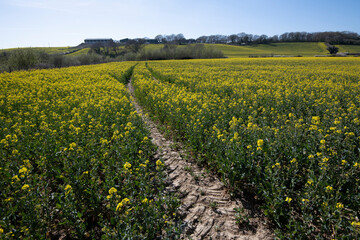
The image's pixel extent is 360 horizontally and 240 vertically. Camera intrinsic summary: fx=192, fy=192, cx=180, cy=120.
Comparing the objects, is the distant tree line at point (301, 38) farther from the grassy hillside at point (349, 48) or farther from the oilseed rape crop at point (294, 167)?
the oilseed rape crop at point (294, 167)

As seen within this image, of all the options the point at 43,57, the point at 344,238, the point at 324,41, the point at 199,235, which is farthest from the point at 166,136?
the point at 324,41

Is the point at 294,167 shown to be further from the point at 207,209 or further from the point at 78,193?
the point at 78,193

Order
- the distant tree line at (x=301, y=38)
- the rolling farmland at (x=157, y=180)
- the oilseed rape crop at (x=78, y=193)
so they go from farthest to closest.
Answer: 1. the distant tree line at (x=301, y=38)
2. the rolling farmland at (x=157, y=180)
3. the oilseed rape crop at (x=78, y=193)

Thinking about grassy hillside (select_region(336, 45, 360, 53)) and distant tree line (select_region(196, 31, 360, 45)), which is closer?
grassy hillside (select_region(336, 45, 360, 53))

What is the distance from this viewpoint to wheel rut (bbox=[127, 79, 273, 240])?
3.92m

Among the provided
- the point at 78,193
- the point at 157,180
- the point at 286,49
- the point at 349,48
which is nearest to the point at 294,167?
the point at 157,180

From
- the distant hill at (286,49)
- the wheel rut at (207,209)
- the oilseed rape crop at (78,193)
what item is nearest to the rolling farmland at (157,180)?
the oilseed rape crop at (78,193)

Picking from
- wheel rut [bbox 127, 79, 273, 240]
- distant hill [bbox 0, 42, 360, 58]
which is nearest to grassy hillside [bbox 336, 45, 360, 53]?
distant hill [bbox 0, 42, 360, 58]

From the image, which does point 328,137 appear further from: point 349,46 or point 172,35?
point 172,35

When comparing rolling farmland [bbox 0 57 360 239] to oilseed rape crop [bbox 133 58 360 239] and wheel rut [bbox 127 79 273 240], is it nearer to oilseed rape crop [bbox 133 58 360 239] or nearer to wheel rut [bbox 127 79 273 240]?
oilseed rape crop [bbox 133 58 360 239]

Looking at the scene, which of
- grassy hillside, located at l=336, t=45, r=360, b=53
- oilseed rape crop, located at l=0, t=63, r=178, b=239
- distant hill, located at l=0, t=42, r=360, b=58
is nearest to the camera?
oilseed rape crop, located at l=0, t=63, r=178, b=239

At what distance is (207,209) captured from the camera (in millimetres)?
4547

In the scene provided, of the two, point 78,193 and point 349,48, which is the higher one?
point 349,48

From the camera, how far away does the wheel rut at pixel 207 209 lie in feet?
12.8
